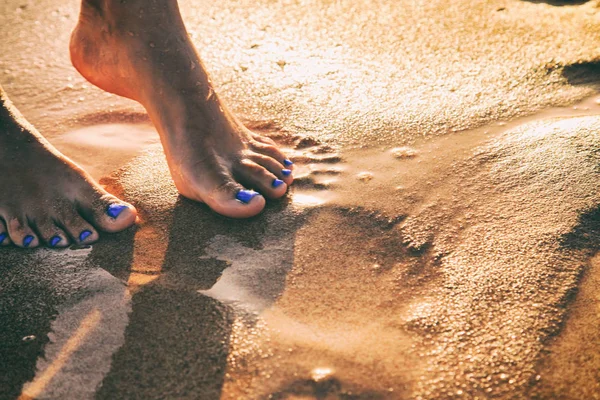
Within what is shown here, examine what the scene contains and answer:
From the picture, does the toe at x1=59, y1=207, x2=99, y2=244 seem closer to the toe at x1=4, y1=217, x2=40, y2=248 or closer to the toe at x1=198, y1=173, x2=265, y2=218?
the toe at x1=4, y1=217, x2=40, y2=248

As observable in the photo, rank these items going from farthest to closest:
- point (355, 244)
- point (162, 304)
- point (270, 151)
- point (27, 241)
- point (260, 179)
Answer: point (270, 151)
point (260, 179)
point (27, 241)
point (355, 244)
point (162, 304)

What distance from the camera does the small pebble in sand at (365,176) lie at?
5.64 feet

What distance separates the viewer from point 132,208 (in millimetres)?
1631

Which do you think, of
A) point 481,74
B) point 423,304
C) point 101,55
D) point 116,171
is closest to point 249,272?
point 423,304

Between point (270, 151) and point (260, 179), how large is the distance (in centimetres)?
16

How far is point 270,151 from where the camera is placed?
1823mm

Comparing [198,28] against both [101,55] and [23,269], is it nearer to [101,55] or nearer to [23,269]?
[101,55]

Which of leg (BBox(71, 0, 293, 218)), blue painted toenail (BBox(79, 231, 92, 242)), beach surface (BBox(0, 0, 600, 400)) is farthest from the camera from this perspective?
leg (BBox(71, 0, 293, 218))

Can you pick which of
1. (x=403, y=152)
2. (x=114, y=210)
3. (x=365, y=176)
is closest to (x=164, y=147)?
(x=114, y=210)

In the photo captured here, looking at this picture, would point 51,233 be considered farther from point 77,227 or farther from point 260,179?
point 260,179

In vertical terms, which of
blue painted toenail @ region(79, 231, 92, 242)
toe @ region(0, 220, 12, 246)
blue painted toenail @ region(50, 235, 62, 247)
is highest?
blue painted toenail @ region(79, 231, 92, 242)

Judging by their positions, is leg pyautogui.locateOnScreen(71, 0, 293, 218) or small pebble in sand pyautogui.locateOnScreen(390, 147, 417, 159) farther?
small pebble in sand pyautogui.locateOnScreen(390, 147, 417, 159)

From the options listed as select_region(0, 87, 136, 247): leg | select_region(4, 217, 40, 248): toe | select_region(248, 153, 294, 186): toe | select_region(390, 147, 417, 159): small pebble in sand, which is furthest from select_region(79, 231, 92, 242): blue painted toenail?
select_region(390, 147, 417, 159): small pebble in sand

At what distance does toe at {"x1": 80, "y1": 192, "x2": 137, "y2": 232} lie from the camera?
160cm
